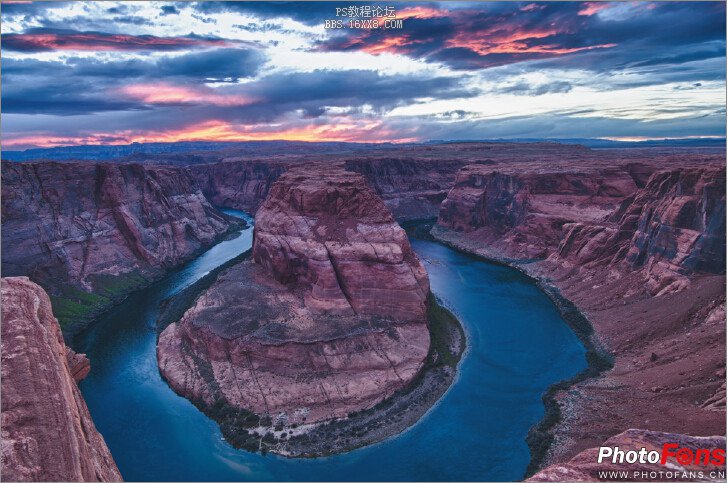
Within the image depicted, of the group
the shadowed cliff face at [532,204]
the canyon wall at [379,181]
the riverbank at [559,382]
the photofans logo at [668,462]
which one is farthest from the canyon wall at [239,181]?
the photofans logo at [668,462]

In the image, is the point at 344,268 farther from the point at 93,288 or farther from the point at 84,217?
the point at 84,217

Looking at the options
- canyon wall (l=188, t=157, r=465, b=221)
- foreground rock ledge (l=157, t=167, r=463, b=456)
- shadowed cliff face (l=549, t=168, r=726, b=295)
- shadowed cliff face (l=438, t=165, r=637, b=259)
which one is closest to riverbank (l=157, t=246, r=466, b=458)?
foreground rock ledge (l=157, t=167, r=463, b=456)

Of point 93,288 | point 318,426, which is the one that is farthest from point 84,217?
point 318,426

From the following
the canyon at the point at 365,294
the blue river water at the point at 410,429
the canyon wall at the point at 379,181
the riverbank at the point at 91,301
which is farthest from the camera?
the canyon wall at the point at 379,181

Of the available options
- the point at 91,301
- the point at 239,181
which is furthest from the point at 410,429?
the point at 239,181

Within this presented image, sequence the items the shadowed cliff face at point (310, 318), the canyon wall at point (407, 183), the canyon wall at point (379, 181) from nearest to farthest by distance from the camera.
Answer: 1. the shadowed cliff face at point (310, 318)
2. the canyon wall at point (407, 183)
3. the canyon wall at point (379, 181)

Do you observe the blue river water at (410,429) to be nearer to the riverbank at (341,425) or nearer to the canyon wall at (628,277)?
the riverbank at (341,425)

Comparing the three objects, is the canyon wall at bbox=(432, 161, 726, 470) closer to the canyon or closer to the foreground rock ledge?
the canyon
